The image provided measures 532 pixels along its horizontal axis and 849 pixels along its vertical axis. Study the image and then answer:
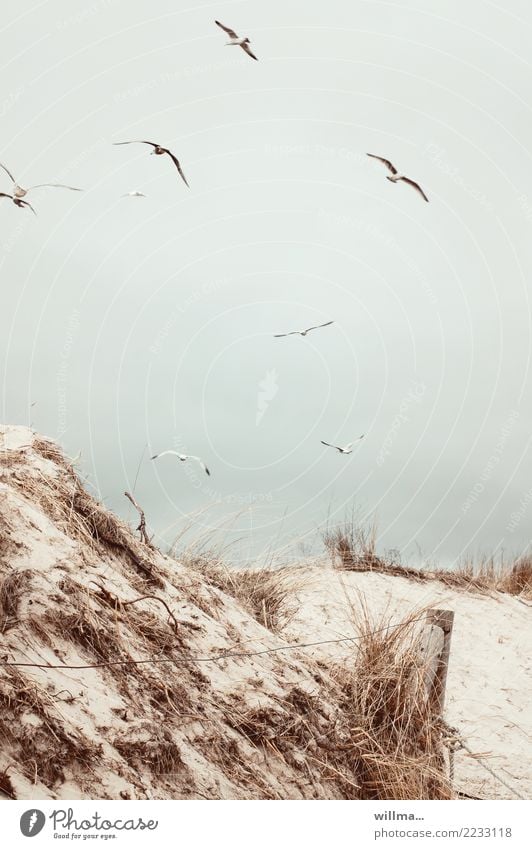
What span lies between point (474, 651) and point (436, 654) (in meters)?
4.09

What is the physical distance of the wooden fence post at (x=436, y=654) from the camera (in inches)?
180

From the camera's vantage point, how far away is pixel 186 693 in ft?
11.7

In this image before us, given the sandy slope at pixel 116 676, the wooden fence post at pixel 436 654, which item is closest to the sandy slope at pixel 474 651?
the wooden fence post at pixel 436 654

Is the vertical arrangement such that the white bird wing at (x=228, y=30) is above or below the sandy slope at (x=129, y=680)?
above

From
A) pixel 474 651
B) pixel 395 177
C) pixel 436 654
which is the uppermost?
pixel 395 177

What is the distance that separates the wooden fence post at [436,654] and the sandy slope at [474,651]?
0.52 feet

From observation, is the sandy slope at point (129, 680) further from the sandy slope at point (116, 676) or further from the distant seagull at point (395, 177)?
the distant seagull at point (395, 177)

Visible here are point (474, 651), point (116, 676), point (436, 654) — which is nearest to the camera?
point (116, 676)

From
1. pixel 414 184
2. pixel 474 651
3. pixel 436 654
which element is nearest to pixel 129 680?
pixel 436 654

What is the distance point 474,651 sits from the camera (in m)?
8.41

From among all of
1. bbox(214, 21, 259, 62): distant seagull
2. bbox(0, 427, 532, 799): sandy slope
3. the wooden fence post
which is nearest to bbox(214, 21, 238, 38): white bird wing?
bbox(214, 21, 259, 62): distant seagull

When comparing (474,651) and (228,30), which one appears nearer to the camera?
(228,30)
